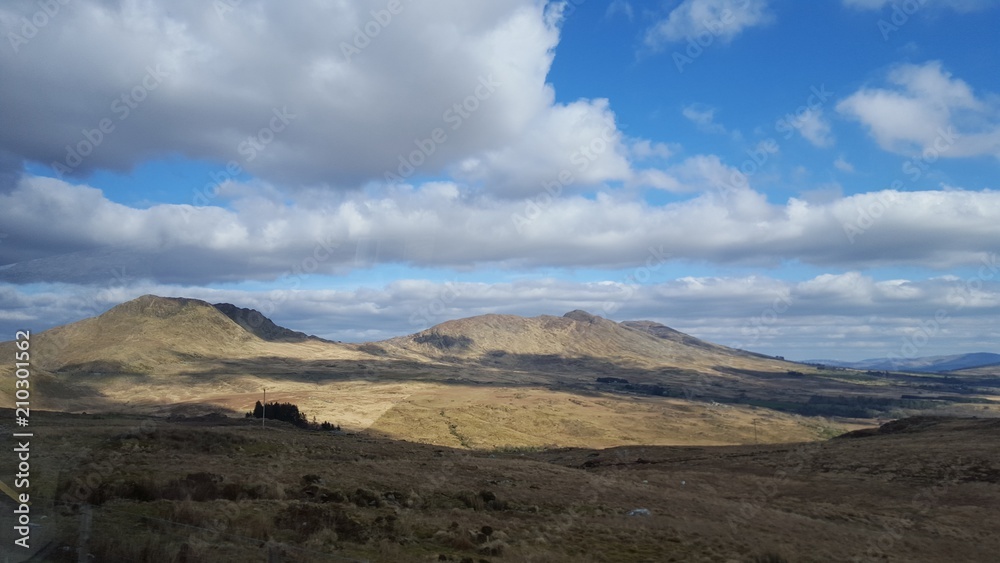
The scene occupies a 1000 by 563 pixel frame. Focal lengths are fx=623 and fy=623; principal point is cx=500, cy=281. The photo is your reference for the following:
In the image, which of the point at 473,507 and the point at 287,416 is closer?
the point at 473,507

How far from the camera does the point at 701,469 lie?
49219mm

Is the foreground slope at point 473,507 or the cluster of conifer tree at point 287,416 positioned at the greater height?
the foreground slope at point 473,507

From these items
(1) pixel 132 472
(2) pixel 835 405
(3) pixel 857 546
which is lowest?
(2) pixel 835 405

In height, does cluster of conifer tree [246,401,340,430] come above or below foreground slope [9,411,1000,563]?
below

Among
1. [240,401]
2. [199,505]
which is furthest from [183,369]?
[199,505]

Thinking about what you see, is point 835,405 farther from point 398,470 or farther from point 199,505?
point 199,505

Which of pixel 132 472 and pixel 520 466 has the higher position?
pixel 132 472

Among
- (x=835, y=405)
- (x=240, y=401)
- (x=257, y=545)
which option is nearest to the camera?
(x=257, y=545)

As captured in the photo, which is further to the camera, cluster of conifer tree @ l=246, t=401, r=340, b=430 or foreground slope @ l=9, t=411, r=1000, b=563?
cluster of conifer tree @ l=246, t=401, r=340, b=430

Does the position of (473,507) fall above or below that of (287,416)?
above

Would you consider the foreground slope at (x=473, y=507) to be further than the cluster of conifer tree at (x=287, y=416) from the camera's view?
No

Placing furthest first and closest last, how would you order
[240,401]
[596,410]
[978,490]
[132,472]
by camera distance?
[596,410]
[240,401]
[978,490]
[132,472]

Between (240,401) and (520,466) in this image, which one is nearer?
(520,466)

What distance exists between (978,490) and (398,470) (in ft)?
109
